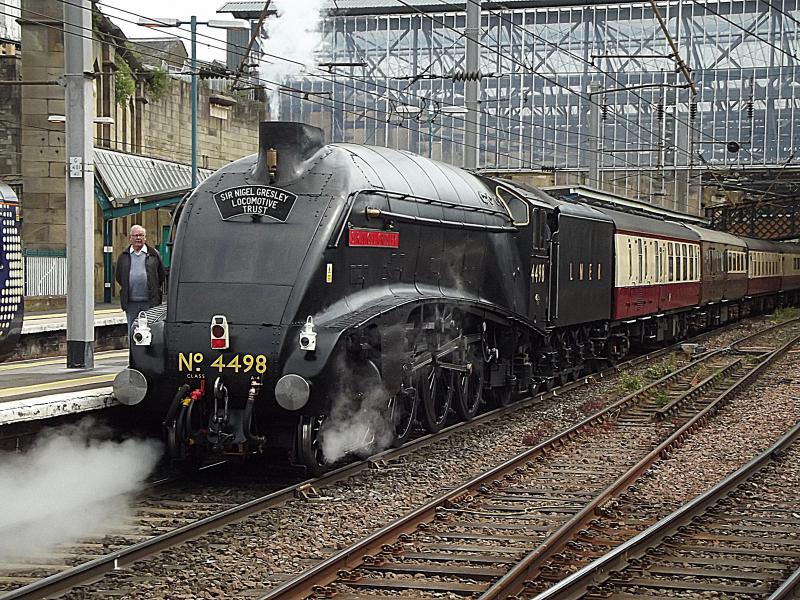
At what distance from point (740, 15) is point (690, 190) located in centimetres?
974

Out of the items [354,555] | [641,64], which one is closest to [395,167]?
[354,555]

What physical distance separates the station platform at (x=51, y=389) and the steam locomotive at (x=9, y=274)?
1.63ft

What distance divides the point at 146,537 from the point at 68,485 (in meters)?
1.73

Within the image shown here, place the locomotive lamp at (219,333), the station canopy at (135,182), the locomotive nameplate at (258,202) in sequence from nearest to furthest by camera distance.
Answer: the locomotive lamp at (219,333) → the locomotive nameplate at (258,202) → the station canopy at (135,182)

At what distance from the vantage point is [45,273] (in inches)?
946

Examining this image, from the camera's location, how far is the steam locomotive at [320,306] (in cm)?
985

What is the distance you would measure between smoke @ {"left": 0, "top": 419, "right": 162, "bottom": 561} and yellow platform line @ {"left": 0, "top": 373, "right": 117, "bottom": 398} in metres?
0.85

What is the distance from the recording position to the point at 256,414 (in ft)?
32.8

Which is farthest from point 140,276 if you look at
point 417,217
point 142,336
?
point 417,217

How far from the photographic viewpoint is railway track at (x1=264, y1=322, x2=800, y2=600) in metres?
7.25

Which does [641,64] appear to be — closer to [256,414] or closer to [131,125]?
[131,125]


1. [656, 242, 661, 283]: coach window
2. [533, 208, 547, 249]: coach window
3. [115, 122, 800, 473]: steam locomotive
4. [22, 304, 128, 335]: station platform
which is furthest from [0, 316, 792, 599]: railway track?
[656, 242, 661, 283]: coach window

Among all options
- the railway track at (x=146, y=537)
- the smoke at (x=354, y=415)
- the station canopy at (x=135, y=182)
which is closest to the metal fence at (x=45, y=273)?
the station canopy at (x=135, y=182)

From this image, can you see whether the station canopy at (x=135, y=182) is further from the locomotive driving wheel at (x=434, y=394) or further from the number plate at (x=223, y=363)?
the number plate at (x=223, y=363)
